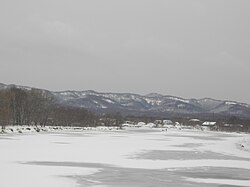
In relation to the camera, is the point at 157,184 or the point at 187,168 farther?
the point at 187,168

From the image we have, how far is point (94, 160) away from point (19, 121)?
209 ft

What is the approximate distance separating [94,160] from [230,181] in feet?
27.7

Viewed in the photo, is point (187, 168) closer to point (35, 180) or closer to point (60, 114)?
point (35, 180)

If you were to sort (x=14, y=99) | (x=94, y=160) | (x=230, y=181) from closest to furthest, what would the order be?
(x=230, y=181) < (x=94, y=160) < (x=14, y=99)

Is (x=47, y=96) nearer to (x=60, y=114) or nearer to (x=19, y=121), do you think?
(x=60, y=114)

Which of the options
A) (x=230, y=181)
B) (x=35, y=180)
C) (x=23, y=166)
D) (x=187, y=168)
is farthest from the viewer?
(x=187, y=168)

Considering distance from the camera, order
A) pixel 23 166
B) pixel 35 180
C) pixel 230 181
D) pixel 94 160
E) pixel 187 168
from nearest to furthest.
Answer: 1. pixel 35 180
2. pixel 230 181
3. pixel 23 166
4. pixel 187 168
5. pixel 94 160

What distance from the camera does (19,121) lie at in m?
A: 82.9

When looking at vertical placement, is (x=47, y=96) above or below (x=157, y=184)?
above

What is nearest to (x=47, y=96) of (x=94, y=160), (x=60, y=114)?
(x=60, y=114)

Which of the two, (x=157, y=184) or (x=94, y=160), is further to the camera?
(x=94, y=160)

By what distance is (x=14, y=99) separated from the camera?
82250mm

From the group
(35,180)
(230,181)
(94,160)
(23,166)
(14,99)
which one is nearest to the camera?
(35,180)

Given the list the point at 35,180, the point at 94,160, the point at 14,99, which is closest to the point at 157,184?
the point at 35,180
